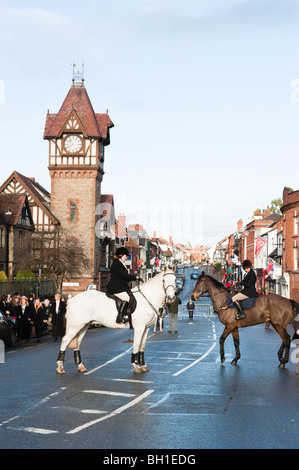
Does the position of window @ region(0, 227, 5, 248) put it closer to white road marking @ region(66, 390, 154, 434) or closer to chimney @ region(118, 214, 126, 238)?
white road marking @ region(66, 390, 154, 434)

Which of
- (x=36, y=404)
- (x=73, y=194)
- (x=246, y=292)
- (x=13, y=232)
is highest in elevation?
(x=73, y=194)

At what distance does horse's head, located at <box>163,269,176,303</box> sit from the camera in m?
13.0

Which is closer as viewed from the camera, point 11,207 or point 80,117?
point 11,207

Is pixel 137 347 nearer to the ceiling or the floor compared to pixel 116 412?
nearer to the ceiling

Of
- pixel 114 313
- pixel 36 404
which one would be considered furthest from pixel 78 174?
pixel 36 404

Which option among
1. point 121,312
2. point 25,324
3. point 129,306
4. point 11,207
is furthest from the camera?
point 11,207

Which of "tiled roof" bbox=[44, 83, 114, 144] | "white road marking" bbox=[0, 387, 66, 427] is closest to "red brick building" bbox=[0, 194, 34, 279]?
"tiled roof" bbox=[44, 83, 114, 144]

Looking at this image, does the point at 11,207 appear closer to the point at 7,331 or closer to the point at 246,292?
the point at 7,331

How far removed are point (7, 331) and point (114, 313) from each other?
7.69 meters

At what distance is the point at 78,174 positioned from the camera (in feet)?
193

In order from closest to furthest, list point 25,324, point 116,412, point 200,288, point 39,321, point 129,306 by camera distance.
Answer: point 116,412
point 129,306
point 200,288
point 25,324
point 39,321

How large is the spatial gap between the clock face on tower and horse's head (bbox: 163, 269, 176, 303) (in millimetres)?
46715

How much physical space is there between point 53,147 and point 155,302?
47.9 meters

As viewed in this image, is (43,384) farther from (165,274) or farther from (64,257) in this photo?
(64,257)
